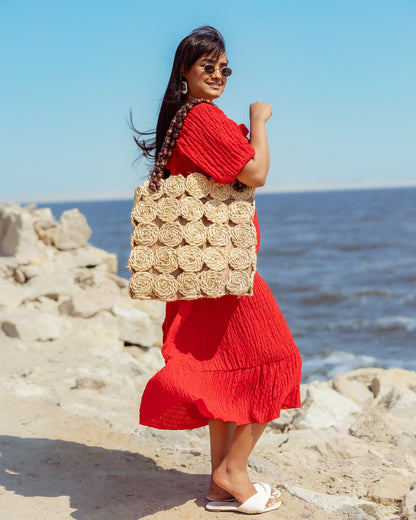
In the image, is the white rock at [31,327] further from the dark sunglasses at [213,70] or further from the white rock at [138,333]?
the dark sunglasses at [213,70]

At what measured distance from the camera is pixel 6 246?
29.7 ft

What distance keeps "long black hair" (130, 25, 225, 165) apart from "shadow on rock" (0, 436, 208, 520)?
1668mm

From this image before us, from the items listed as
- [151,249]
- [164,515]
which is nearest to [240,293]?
[151,249]

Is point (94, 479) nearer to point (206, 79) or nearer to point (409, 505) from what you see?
point (409, 505)

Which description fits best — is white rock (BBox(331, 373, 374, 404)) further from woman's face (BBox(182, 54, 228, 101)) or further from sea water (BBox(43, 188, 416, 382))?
woman's face (BBox(182, 54, 228, 101))

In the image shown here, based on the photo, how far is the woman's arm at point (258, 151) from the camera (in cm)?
250

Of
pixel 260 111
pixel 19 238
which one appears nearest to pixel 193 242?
pixel 260 111

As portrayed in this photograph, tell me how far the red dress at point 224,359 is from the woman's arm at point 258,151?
0.07 m

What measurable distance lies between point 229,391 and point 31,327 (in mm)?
3795

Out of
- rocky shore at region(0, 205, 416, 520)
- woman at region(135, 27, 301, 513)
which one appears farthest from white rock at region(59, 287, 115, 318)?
woman at region(135, 27, 301, 513)

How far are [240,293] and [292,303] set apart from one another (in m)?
12.7

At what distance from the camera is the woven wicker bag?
2508mm

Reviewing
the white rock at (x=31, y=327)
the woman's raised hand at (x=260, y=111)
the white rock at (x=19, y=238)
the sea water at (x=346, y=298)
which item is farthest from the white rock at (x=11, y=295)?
the woman's raised hand at (x=260, y=111)

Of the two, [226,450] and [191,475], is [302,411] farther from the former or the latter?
[226,450]
